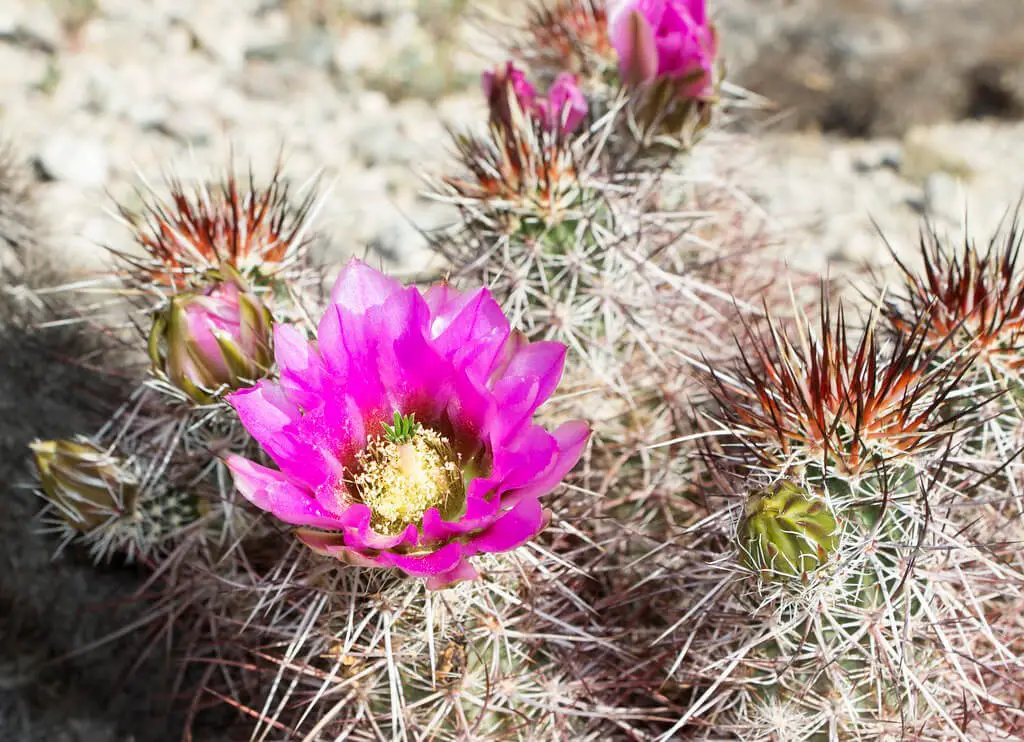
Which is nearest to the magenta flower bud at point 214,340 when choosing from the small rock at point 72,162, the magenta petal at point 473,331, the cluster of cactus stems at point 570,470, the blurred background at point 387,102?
the cluster of cactus stems at point 570,470

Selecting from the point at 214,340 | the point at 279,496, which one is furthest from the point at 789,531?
the point at 214,340

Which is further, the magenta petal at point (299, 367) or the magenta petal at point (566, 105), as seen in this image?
the magenta petal at point (566, 105)

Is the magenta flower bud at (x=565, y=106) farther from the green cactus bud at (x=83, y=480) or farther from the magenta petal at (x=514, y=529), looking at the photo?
the green cactus bud at (x=83, y=480)

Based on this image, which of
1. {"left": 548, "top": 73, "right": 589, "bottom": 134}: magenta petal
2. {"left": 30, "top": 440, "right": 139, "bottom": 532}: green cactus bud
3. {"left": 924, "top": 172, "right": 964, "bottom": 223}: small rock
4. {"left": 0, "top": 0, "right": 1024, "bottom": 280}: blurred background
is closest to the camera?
{"left": 30, "top": 440, "right": 139, "bottom": 532}: green cactus bud

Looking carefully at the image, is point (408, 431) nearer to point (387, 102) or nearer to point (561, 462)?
point (561, 462)

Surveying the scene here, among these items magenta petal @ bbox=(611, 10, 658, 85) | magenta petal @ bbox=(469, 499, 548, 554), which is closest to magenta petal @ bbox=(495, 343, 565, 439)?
magenta petal @ bbox=(469, 499, 548, 554)

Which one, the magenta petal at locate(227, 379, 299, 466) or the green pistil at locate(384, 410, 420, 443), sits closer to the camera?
the magenta petal at locate(227, 379, 299, 466)

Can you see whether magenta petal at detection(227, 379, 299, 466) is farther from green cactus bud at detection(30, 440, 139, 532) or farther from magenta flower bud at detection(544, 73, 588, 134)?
magenta flower bud at detection(544, 73, 588, 134)
